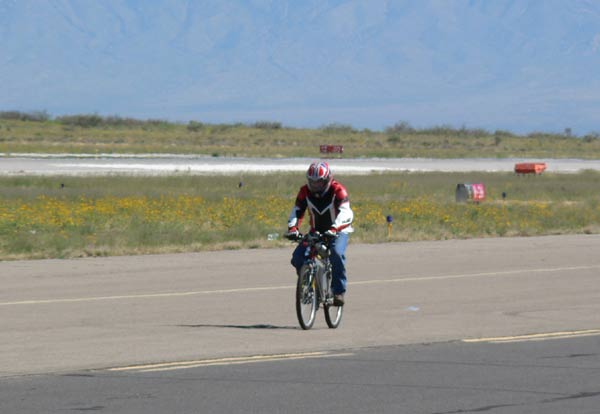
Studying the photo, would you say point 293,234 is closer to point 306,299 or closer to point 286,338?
point 306,299

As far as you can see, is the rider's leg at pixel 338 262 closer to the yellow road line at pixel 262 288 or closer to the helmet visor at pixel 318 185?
the helmet visor at pixel 318 185

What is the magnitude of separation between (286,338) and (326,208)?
1.49m

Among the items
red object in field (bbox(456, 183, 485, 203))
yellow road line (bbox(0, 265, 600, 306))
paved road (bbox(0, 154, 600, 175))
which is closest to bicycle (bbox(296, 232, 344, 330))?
yellow road line (bbox(0, 265, 600, 306))

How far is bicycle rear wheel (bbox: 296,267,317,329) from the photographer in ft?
48.2

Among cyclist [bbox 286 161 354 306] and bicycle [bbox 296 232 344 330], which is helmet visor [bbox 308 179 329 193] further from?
bicycle [bbox 296 232 344 330]

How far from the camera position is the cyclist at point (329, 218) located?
14742 millimetres

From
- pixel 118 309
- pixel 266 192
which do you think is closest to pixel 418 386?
pixel 118 309

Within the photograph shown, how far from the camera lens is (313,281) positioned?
15.0m

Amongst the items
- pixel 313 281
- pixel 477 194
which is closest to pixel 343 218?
pixel 313 281

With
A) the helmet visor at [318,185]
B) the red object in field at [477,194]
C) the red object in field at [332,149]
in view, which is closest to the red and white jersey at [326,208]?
the helmet visor at [318,185]

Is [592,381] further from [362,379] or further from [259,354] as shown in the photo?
[259,354]

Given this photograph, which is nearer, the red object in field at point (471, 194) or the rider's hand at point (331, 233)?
the rider's hand at point (331, 233)

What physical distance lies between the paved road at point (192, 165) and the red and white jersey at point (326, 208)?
144 feet

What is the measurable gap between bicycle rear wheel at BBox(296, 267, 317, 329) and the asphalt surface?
210mm
